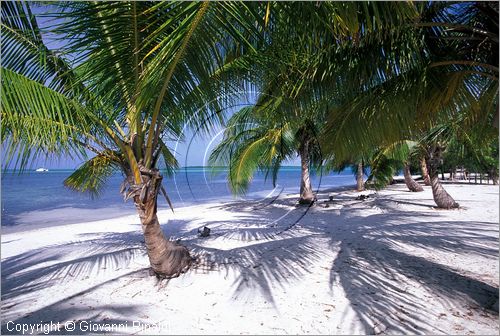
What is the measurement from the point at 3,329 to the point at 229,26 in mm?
3110

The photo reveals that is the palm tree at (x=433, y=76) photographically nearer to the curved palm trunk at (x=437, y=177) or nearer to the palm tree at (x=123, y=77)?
the palm tree at (x=123, y=77)

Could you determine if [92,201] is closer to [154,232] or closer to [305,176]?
[305,176]

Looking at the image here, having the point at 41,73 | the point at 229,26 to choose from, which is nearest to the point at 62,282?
the point at 41,73

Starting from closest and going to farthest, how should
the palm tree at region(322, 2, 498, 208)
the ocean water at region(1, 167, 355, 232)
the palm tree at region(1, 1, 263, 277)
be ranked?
the palm tree at region(1, 1, 263, 277), the palm tree at region(322, 2, 498, 208), the ocean water at region(1, 167, 355, 232)

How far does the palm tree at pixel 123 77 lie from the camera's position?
172cm

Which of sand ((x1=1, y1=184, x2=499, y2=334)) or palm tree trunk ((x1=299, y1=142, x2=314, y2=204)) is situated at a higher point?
palm tree trunk ((x1=299, y1=142, x2=314, y2=204))

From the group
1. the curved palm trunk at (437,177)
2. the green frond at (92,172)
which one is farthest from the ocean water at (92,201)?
the curved palm trunk at (437,177)

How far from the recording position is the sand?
2.18m

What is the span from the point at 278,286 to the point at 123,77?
2461 mm

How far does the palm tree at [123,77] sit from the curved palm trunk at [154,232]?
1 centimetres

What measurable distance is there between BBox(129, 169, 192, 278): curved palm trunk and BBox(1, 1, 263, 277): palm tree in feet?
0.04

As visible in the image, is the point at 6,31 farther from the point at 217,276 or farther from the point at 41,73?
the point at 217,276

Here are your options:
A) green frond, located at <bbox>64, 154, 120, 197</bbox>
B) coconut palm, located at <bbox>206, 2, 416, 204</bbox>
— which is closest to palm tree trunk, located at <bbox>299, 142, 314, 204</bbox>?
coconut palm, located at <bbox>206, 2, 416, 204</bbox>

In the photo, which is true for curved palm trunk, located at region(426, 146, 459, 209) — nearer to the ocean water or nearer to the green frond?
the ocean water
